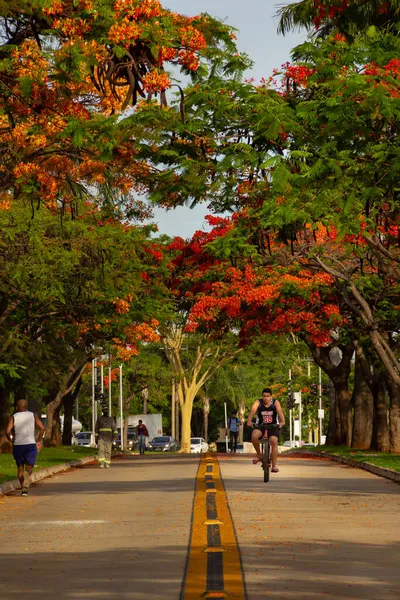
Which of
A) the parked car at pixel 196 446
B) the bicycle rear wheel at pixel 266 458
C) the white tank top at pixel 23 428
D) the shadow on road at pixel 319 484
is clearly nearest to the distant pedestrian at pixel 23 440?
the white tank top at pixel 23 428

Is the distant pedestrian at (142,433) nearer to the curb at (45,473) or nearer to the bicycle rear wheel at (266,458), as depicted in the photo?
the curb at (45,473)

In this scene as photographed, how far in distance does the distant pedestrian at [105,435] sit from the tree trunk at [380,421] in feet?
35.6

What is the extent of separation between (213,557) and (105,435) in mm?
25026

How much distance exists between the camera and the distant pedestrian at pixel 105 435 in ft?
116

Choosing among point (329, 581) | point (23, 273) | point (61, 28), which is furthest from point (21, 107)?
point (23, 273)

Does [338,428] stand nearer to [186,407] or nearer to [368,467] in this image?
[186,407]

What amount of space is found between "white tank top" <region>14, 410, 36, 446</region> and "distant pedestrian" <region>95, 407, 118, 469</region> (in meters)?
13.2

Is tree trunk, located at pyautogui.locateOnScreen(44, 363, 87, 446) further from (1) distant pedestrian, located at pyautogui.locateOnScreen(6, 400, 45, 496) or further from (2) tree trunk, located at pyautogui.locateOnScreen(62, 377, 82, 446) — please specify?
(1) distant pedestrian, located at pyautogui.locateOnScreen(6, 400, 45, 496)

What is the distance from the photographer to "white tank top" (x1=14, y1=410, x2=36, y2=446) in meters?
21.8

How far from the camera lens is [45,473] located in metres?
30.2

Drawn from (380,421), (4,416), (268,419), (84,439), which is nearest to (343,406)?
(380,421)

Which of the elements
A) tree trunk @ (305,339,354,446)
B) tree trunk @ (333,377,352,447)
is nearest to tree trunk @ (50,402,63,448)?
tree trunk @ (305,339,354,446)

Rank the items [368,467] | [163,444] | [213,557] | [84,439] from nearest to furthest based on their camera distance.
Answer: [213,557] < [368,467] < [163,444] < [84,439]

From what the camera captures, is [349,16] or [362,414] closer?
[349,16]
